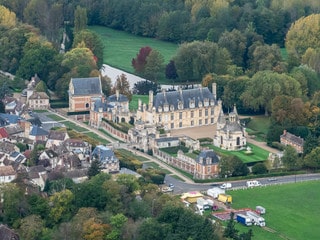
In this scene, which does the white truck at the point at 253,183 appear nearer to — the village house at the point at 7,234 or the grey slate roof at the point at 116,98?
the village house at the point at 7,234

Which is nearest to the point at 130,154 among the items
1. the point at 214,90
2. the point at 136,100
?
the point at 214,90

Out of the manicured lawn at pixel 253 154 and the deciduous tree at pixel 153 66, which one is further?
A: the deciduous tree at pixel 153 66

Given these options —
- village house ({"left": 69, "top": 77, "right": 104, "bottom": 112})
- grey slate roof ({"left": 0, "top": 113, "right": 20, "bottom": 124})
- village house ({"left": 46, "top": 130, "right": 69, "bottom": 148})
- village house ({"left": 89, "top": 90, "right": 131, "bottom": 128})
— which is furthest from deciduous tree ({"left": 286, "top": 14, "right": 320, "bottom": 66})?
village house ({"left": 46, "top": 130, "right": 69, "bottom": 148})

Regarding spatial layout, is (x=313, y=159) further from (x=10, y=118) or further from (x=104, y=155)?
(x=10, y=118)

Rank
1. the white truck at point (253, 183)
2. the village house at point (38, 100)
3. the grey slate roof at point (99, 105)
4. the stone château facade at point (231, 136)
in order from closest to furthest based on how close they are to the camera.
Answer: the white truck at point (253, 183) → the stone château facade at point (231, 136) → the grey slate roof at point (99, 105) → the village house at point (38, 100)

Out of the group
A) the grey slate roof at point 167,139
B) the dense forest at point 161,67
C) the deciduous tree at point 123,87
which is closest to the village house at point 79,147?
the grey slate roof at point 167,139

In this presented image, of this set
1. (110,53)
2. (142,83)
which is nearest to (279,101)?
(142,83)
